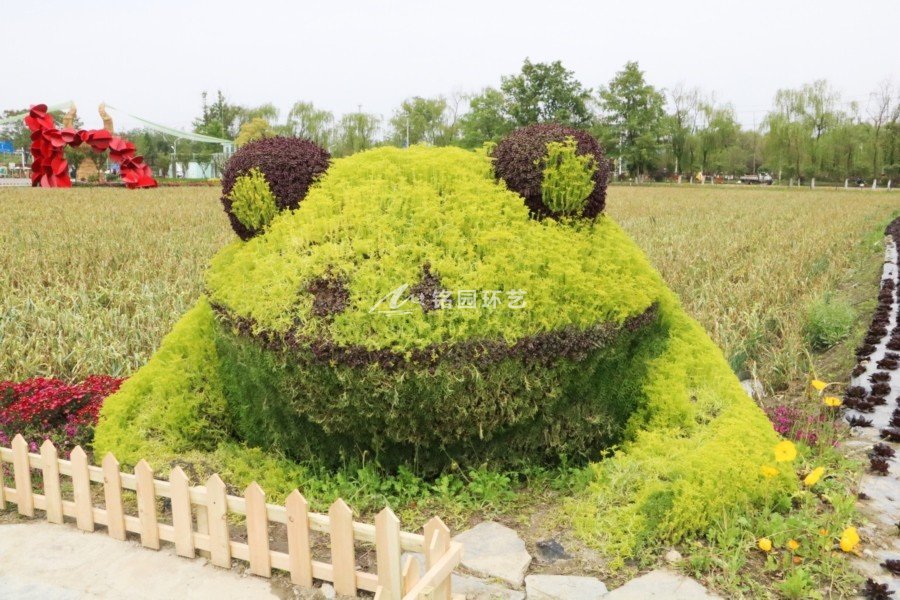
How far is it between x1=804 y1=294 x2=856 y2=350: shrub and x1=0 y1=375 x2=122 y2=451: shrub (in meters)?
6.01

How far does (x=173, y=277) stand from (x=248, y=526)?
6111 millimetres

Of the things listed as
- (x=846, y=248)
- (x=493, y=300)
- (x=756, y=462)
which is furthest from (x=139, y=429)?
(x=846, y=248)

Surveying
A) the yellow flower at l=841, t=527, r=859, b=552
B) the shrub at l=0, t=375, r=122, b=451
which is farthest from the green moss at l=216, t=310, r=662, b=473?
the shrub at l=0, t=375, r=122, b=451

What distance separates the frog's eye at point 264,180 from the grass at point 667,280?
1.43 metres

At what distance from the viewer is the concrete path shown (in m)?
2.68

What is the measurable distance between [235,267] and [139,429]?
3.46 ft

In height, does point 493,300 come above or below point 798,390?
above

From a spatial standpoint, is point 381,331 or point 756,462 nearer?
point 381,331

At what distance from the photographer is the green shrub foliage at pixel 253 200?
3.41m

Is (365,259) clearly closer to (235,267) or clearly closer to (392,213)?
(392,213)

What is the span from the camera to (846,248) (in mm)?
12930

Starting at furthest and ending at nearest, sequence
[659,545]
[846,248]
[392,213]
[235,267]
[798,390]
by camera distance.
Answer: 1. [846,248]
2. [798,390]
3. [235,267]
4. [392,213]
5. [659,545]

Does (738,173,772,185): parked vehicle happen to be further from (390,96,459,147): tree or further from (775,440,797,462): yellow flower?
(775,440,797,462): yellow flower

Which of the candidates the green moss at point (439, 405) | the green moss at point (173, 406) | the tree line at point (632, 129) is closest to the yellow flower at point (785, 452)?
the green moss at point (439, 405)
